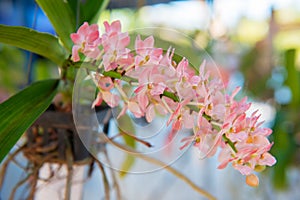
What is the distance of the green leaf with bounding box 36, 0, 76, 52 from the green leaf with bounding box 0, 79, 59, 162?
64mm

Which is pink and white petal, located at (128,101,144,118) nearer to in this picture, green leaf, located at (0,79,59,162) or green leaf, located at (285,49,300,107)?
green leaf, located at (0,79,59,162)

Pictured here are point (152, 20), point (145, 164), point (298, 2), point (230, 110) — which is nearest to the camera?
point (230, 110)

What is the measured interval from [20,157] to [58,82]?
20cm

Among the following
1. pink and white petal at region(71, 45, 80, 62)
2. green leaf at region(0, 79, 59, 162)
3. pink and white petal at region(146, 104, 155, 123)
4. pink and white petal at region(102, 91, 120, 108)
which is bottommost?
green leaf at region(0, 79, 59, 162)

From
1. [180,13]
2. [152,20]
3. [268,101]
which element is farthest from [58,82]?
[268,101]

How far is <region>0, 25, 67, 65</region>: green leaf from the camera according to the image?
383 millimetres

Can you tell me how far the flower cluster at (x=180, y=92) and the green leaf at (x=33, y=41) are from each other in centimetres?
8

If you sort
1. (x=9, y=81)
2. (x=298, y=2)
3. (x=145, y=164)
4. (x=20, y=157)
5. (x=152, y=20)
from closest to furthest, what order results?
(x=145, y=164) < (x=20, y=157) < (x=9, y=81) < (x=152, y=20) < (x=298, y=2)

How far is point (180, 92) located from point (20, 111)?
18cm

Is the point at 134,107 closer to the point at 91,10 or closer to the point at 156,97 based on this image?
the point at 156,97

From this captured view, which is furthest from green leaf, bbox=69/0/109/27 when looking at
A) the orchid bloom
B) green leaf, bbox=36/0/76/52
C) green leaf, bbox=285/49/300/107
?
green leaf, bbox=285/49/300/107

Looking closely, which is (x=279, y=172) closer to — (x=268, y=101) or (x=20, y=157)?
(x=268, y=101)

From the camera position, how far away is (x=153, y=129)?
1.36 ft

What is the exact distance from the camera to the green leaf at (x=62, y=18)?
43 centimetres
